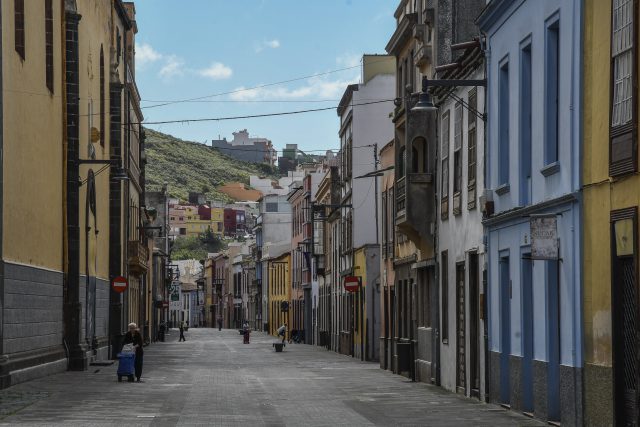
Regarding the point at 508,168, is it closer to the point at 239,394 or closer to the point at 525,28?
the point at 525,28

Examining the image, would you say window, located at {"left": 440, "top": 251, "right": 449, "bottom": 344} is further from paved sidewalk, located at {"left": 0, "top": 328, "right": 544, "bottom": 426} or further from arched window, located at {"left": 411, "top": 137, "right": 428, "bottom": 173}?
arched window, located at {"left": 411, "top": 137, "right": 428, "bottom": 173}

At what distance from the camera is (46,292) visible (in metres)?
35.7

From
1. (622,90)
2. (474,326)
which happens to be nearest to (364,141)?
(474,326)

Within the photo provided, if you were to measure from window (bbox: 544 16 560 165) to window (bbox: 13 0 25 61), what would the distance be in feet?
48.9

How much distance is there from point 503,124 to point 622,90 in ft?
24.9

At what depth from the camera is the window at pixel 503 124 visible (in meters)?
23.7

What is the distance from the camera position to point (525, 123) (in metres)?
21.8

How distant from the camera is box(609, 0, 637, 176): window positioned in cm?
1570

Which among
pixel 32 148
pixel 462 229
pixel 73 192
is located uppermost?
pixel 32 148

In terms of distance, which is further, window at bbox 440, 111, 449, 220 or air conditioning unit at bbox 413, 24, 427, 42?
air conditioning unit at bbox 413, 24, 427, 42

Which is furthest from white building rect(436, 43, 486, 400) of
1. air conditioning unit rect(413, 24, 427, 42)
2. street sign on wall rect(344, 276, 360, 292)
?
street sign on wall rect(344, 276, 360, 292)

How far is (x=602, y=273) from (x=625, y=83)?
96.0 inches

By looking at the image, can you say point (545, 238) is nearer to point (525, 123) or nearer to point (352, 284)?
point (525, 123)

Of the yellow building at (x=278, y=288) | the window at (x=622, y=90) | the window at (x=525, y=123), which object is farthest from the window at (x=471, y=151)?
the yellow building at (x=278, y=288)
